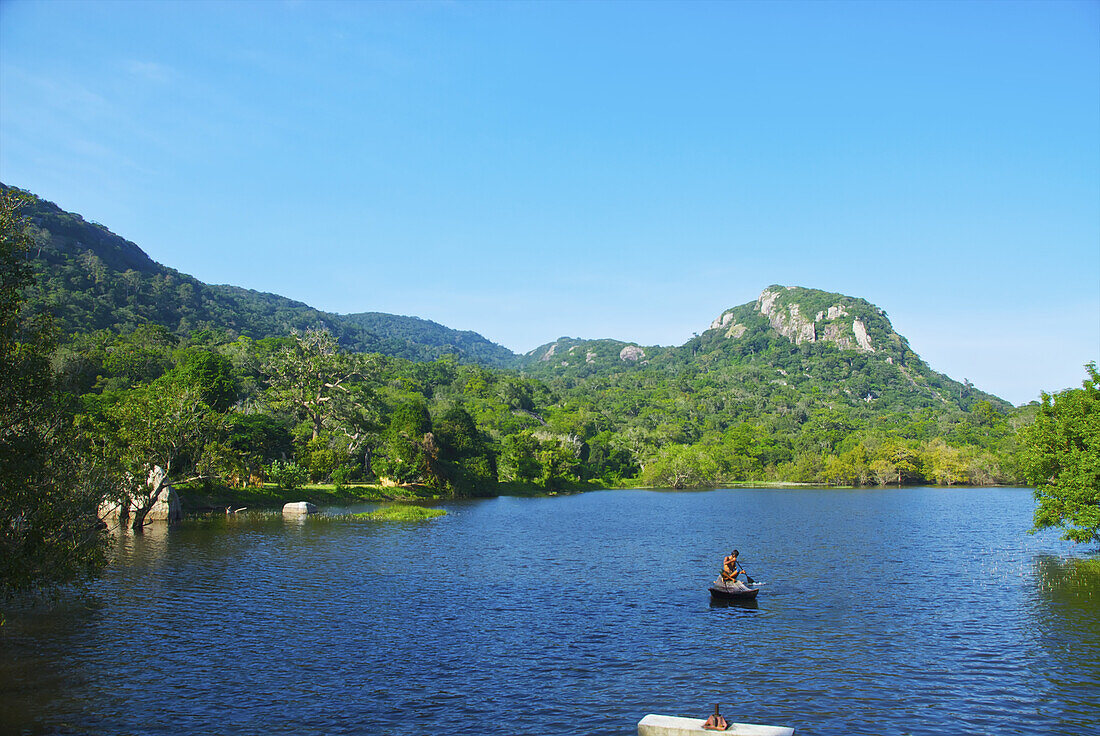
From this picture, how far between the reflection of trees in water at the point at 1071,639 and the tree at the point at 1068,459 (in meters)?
2.92

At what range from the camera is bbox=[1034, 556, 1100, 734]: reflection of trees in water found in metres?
23.4

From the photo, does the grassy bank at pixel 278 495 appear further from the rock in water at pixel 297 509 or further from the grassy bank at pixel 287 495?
the rock in water at pixel 297 509

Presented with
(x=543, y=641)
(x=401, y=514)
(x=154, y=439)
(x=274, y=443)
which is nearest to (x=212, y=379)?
(x=274, y=443)

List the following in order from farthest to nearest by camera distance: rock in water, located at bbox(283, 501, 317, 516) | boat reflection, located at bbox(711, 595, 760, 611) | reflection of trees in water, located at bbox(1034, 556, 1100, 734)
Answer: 1. rock in water, located at bbox(283, 501, 317, 516)
2. boat reflection, located at bbox(711, 595, 760, 611)
3. reflection of trees in water, located at bbox(1034, 556, 1100, 734)

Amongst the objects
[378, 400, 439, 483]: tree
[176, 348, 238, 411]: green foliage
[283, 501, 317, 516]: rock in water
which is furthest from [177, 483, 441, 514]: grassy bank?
[176, 348, 238, 411]: green foliage

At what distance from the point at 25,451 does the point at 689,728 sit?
73.2ft

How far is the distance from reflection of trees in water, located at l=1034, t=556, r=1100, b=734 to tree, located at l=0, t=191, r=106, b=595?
35.0 meters

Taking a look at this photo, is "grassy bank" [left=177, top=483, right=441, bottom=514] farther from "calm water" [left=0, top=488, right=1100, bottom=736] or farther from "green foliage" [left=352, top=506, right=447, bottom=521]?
"calm water" [left=0, top=488, right=1100, bottom=736]

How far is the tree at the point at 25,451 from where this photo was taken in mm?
21906

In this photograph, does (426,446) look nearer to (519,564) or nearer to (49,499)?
(519,564)

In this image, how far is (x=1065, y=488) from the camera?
4509cm

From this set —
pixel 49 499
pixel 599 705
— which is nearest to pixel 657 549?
pixel 599 705

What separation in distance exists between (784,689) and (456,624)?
15.8 metres

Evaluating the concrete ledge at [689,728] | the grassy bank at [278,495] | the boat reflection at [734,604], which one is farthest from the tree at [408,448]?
the concrete ledge at [689,728]
